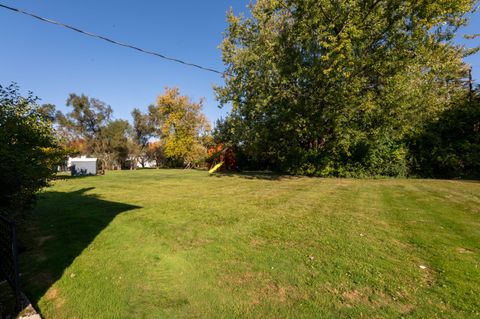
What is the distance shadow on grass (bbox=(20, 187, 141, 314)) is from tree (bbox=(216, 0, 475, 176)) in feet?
34.4

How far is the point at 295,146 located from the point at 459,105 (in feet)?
32.3

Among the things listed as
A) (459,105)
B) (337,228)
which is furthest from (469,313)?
(459,105)

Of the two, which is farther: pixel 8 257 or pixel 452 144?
pixel 452 144

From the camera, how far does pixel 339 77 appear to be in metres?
13.1

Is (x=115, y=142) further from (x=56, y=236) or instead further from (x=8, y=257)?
(x=8, y=257)

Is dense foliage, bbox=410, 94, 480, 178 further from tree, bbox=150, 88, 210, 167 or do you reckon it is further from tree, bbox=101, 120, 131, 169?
tree, bbox=101, 120, 131, 169

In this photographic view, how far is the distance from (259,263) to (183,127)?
127ft

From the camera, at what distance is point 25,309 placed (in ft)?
10.0

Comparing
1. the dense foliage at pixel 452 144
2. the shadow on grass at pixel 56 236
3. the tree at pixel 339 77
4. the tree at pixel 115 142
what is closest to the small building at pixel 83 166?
the tree at pixel 339 77

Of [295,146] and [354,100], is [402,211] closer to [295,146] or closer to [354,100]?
[354,100]

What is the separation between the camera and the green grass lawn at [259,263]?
311 centimetres

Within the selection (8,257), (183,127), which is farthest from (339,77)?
(183,127)

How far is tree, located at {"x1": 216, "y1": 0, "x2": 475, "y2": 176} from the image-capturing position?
1207cm

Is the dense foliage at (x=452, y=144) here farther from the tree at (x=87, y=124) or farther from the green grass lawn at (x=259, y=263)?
the tree at (x=87, y=124)
